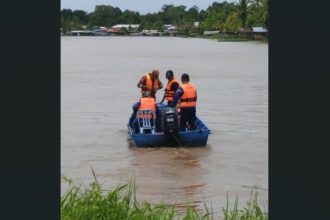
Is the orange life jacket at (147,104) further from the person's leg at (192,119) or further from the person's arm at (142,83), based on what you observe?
the person's arm at (142,83)

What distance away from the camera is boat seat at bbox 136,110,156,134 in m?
13.8

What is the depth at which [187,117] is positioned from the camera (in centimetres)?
1405

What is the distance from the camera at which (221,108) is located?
79.9 feet

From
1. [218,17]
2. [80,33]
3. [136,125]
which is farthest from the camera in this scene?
[80,33]

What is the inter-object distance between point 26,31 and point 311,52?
0.90 m

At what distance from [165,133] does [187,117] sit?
A: 19.8 inches

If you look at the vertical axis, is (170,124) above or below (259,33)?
below

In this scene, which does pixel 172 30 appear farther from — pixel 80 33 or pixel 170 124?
pixel 170 124

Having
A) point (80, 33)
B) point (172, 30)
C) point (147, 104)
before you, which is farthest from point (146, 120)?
point (80, 33)

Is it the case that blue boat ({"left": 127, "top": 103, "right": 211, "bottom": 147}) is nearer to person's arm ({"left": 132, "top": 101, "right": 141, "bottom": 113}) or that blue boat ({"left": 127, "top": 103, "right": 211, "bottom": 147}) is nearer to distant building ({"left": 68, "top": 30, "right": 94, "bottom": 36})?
person's arm ({"left": 132, "top": 101, "right": 141, "bottom": 113})

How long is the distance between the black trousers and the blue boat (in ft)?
0.39

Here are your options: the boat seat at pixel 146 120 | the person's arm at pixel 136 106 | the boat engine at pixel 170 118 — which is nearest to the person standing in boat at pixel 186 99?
the boat engine at pixel 170 118

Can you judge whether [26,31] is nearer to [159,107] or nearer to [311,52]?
[311,52]

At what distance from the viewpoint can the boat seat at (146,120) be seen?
13758 millimetres
